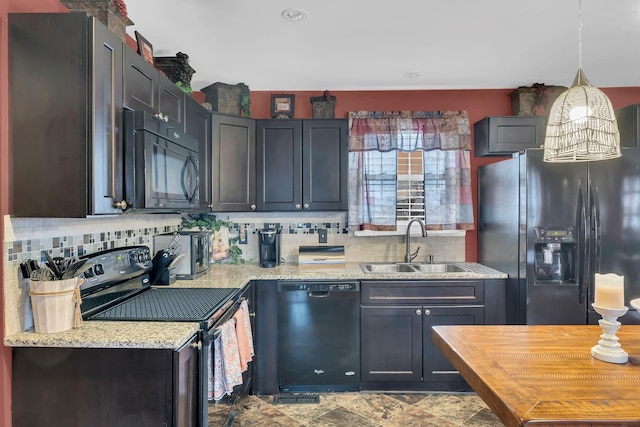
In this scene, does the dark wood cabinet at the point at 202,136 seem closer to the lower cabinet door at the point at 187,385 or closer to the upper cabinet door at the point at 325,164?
the upper cabinet door at the point at 325,164

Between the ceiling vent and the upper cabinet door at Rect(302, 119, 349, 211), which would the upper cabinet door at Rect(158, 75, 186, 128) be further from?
the upper cabinet door at Rect(302, 119, 349, 211)

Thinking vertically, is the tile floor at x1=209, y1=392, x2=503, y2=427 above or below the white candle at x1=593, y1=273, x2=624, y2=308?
below

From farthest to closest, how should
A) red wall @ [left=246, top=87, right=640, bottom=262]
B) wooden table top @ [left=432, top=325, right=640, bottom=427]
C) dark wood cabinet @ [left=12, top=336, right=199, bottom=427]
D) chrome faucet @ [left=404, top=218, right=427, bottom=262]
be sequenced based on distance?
red wall @ [left=246, top=87, right=640, bottom=262], chrome faucet @ [left=404, top=218, right=427, bottom=262], dark wood cabinet @ [left=12, top=336, right=199, bottom=427], wooden table top @ [left=432, top=325, right=640, bottom=427]

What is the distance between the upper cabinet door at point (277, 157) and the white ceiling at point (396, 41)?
426 millimetres

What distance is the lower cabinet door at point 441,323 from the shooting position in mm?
2822

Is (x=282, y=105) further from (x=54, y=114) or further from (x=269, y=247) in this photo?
(x=54, y=114)

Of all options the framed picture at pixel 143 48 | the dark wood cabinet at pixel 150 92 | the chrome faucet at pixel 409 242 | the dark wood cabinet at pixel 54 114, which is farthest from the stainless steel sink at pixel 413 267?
the dark wood cabinet at pixel 54 114

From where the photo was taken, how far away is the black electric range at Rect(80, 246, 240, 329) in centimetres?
171

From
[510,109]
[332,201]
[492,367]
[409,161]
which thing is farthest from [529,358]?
[510,109]

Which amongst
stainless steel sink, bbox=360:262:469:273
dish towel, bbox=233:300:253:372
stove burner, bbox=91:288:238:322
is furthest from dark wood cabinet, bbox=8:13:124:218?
stainless steel sink, bbox=360:262:469:273

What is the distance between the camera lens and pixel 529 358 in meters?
1.36

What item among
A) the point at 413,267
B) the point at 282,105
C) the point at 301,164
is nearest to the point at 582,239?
the point at 413,267

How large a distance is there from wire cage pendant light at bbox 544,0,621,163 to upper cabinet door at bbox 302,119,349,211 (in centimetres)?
178

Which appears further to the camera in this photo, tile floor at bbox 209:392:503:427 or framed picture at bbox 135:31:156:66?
tile floor at bbox 209:392:503:427
